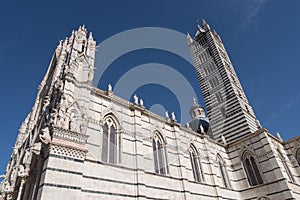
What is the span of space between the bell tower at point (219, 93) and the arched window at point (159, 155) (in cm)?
1039

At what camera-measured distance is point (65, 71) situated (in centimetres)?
1184

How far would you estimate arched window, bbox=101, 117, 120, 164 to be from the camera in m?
11.1

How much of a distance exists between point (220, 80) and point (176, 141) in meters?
17.4

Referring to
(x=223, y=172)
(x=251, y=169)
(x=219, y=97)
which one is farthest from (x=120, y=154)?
(x=219, y=97)

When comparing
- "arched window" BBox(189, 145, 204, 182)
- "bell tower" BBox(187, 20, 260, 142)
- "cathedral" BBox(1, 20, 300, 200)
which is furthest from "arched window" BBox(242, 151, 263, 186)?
"arched window" BBox(189, 145, 204, 182)

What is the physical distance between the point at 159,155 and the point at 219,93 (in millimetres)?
18486

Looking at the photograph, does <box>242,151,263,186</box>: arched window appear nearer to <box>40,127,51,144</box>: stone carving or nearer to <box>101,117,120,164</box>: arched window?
<box>101,117,120,164</box>: arched window

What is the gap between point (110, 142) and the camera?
1173 centimetres

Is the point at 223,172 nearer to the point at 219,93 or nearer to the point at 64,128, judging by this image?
the point at 219,93

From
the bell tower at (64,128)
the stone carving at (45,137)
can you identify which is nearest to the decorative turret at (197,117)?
the bell tower at (64,128)

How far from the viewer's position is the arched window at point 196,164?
1573 cm

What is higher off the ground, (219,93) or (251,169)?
(219,93)

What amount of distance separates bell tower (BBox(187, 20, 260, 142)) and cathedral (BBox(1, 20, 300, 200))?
765 mm

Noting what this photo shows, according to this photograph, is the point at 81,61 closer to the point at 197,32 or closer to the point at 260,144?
the point at 260,144
